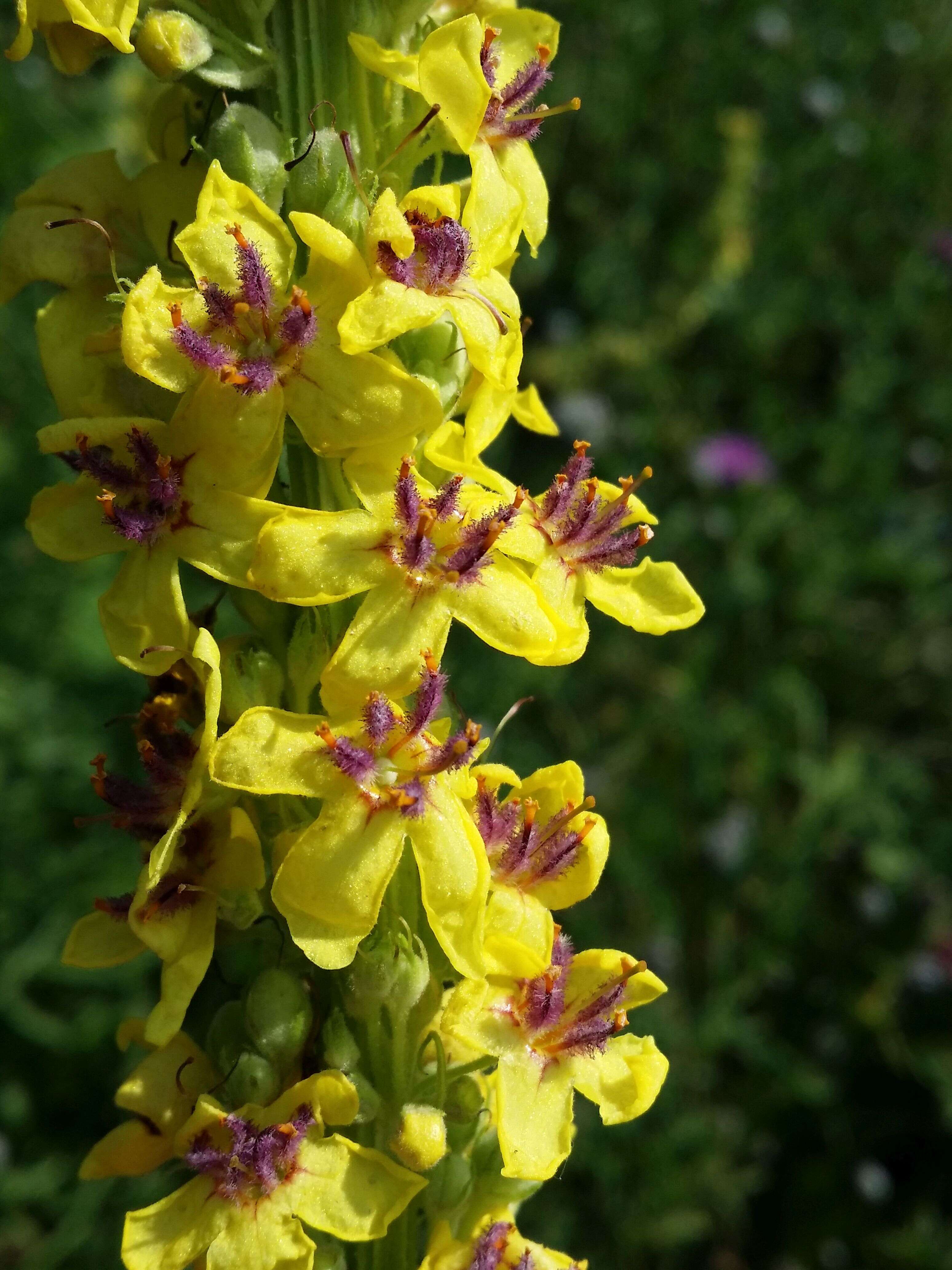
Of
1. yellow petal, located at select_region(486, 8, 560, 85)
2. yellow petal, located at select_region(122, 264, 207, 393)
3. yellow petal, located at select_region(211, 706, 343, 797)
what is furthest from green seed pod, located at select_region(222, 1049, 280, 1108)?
yellow petal, located at select_region(486, 8, 560, 85)

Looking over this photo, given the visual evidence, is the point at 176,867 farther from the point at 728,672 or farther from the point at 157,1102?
the point at 728,672

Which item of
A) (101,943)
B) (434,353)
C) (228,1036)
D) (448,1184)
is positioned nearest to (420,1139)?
(448,1184)

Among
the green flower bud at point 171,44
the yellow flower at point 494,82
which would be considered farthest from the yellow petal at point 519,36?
the green flower bud at point 171,44

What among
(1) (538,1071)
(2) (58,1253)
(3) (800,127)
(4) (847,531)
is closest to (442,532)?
(1) (538,1071)

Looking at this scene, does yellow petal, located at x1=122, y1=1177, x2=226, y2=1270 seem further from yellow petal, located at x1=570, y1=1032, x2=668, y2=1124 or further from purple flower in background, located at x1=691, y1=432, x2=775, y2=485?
purple flower in background, located at x1=691, y1=432, x2=775, y2=485

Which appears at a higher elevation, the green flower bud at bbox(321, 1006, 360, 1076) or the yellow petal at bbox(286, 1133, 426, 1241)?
the green flower bud at bbox(321, 1006, 360, 1076)

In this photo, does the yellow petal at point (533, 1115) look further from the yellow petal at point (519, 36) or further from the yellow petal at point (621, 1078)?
the yellow petal at point (519, 36)
